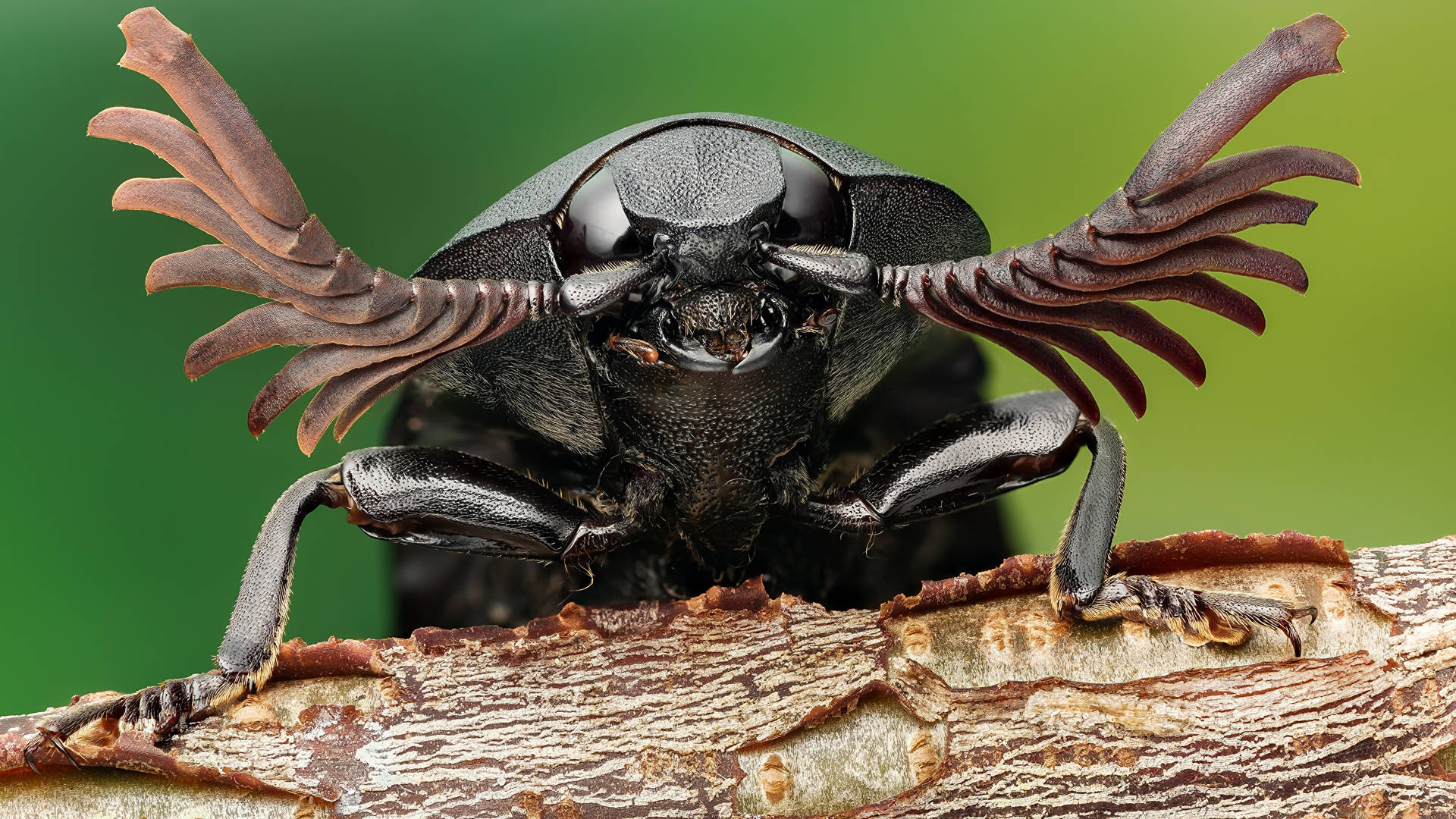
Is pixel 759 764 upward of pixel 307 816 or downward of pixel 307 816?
upward

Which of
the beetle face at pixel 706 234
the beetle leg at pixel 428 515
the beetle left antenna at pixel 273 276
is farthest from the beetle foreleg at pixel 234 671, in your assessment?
the beetle face at pixel 706 234

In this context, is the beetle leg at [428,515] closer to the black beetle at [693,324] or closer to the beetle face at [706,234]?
the black beetle at [693,324]

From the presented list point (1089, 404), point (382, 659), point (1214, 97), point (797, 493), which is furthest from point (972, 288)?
point (382, 659)

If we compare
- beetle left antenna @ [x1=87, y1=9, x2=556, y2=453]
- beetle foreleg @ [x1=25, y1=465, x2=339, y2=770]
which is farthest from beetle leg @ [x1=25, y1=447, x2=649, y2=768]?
beetle left antenna @ [x1=87, y1=9, x2=556, y2=453]

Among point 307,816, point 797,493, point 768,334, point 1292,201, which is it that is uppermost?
point 1292,201

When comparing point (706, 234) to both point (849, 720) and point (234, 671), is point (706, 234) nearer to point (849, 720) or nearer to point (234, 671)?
point (849, 720)

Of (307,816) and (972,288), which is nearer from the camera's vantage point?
(307,816)

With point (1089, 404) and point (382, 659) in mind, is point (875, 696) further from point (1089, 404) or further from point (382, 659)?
point (382, 659)
